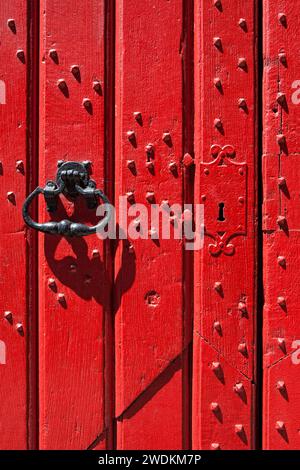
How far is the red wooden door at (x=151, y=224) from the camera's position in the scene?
83cm

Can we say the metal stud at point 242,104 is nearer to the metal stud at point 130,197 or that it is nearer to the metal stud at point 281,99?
the metal stud at point 281,99

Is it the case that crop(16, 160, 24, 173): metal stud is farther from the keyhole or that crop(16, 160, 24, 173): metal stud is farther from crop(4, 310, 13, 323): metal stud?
the keyhole

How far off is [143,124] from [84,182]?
0.16 metres

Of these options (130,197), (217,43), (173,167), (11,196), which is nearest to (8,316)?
(11,196)

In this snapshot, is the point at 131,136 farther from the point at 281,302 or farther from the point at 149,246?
the point at 281,302

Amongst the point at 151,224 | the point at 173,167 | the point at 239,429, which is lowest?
the point at 239,429

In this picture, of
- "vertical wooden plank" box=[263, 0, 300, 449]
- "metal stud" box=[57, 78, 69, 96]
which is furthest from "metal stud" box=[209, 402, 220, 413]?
"metal stud" box=[57, 78, 69, 96]

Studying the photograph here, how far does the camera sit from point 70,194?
0.83 metres

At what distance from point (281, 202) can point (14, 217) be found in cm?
53

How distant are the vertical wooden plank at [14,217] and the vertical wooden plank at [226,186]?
342mm

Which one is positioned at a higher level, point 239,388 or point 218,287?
point 218,287

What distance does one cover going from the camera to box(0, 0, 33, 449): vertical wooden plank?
0.84 meters

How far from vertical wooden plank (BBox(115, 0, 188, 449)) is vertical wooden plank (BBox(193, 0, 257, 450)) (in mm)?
43

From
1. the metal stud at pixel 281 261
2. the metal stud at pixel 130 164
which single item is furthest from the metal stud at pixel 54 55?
the metal stud at pixel 281 261
